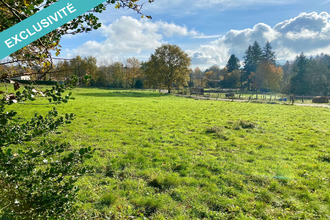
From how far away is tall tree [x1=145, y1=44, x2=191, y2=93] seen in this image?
165 feet

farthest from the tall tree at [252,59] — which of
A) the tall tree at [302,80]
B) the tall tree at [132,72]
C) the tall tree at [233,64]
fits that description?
the tall tree at [132,72]

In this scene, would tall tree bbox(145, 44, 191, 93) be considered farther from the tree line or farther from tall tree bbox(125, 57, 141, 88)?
tall tree bbox(125, 57, 141, 88)

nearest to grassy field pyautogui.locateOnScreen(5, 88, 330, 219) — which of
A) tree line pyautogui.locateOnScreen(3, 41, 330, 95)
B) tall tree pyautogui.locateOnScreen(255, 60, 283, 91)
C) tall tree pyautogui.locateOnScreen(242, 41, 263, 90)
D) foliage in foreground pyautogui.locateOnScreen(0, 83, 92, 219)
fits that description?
foliage in foreground pyautogui.locateOnScreen(0, 83, 92, 219)

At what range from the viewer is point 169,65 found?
50.8 meters

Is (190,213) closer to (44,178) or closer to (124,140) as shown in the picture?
(44,178)

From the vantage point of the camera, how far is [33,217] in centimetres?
303

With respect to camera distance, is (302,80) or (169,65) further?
(302,80)

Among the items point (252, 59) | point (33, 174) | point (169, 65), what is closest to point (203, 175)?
point (33, 174)

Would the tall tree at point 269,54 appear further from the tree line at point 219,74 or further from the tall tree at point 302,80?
the tall tree at point 302,80

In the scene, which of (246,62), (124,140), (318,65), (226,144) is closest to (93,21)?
(124,140)

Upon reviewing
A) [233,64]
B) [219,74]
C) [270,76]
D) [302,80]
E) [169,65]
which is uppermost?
[233,64]

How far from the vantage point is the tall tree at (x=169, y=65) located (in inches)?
1977

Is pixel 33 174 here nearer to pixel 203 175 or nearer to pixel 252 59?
pixel 203 175

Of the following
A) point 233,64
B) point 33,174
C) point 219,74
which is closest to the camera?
point 33,174
